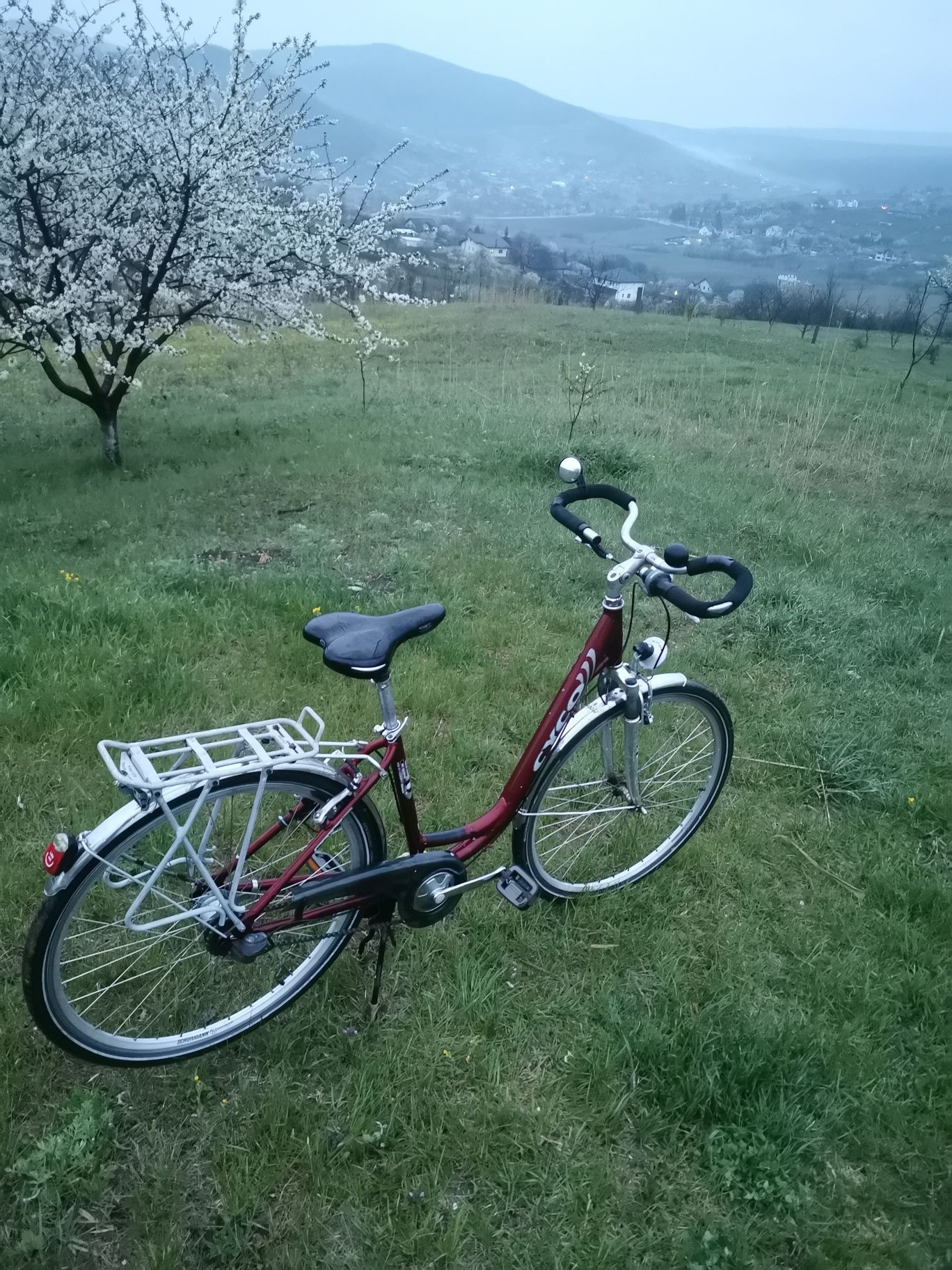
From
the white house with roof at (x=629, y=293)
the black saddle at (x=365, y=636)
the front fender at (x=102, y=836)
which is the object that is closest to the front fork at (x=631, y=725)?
the black saddle at (x=365, y=636)

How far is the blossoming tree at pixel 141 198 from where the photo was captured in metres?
6.91

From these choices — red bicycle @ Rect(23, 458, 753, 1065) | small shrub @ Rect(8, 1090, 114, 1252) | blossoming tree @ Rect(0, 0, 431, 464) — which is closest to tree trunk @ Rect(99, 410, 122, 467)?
blossoming tree @ Rect(0, 0, 431, 464)

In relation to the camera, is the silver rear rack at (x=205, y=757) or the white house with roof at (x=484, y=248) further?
the white house with roof at (x=484, y=248)

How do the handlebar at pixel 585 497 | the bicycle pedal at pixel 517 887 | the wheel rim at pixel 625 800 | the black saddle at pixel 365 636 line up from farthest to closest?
the wheel rim at pixel 625 800 → the bicycle pedal at pixel 517 887 → the handlebar at pixel 585 497 → the black saddle at pixel 365 636

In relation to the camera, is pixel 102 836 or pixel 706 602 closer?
pixel 102 836

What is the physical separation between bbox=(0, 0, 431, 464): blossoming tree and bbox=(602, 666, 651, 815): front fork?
21.2ft

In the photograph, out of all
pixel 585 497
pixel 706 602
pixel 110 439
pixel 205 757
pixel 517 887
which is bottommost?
pixel 110 439

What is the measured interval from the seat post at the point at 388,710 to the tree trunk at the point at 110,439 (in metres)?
6.82

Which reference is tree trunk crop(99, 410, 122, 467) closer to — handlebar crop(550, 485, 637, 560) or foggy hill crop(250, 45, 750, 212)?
handlebar crop(550, 485, 637, 560)

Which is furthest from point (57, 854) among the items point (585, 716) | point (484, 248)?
point (484, 248)

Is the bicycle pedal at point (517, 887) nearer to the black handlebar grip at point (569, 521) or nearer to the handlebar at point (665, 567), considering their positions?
the handlebar at point (665, 567)

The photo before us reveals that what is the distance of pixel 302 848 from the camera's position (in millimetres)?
2314

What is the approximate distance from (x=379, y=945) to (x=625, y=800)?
1.04 metres

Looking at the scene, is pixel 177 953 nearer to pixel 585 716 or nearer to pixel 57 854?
pixel 57 854
